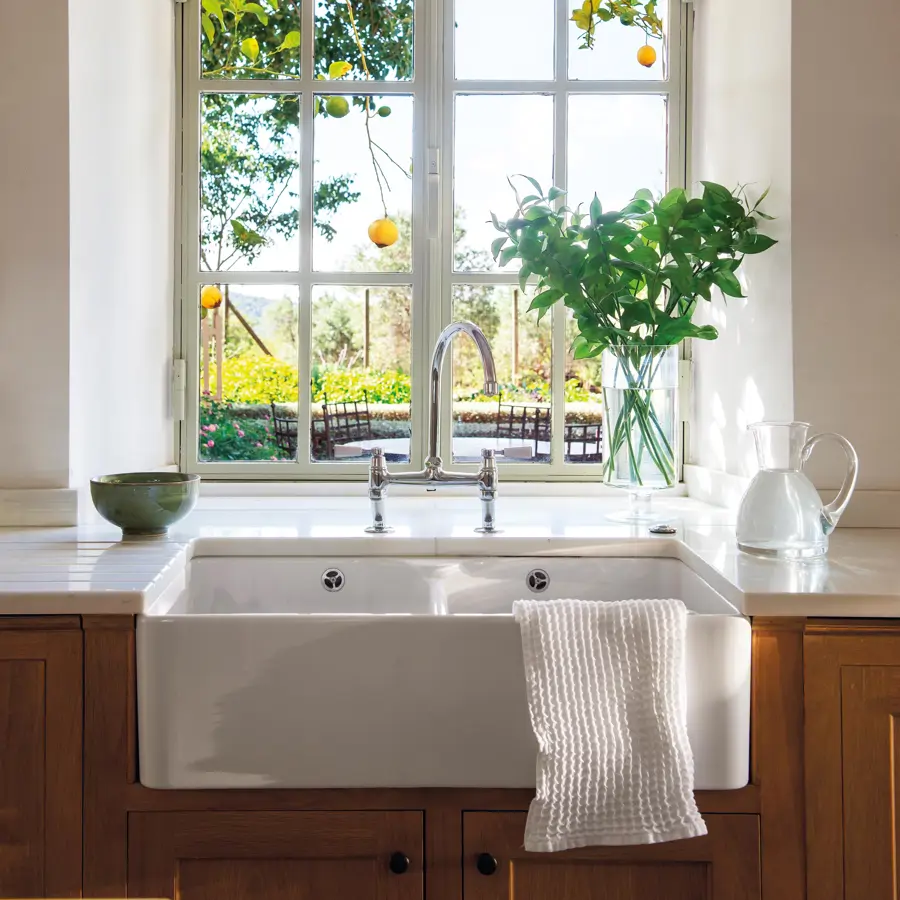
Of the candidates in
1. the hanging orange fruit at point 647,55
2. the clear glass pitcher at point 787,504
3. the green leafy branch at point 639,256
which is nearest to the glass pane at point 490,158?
the hanging orange fruit at point 647,55

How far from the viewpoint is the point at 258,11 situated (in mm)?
2068

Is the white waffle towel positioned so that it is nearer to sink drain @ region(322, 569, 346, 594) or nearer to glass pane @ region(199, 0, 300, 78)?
sink drain @ region(322, 569, 346, 594)

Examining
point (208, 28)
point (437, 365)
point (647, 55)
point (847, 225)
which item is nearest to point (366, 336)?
point (437, 365)

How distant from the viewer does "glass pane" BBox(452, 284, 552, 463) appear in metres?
2.11

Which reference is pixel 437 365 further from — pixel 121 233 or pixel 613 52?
pixel 613 52

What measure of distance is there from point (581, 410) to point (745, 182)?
1.96 feet

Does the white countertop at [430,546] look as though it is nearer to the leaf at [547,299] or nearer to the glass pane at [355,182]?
the leaf at [547,299]

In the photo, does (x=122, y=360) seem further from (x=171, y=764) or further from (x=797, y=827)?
(x=797, y=827)

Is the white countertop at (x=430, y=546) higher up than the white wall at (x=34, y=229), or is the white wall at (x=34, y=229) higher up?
A: the white wall at (x=34, y=229)

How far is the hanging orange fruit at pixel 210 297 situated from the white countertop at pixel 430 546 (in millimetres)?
439

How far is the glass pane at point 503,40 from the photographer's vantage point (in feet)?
6.90

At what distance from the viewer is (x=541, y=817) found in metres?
1.05

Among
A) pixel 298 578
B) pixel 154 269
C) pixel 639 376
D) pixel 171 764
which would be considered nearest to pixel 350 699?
pixel 171 764

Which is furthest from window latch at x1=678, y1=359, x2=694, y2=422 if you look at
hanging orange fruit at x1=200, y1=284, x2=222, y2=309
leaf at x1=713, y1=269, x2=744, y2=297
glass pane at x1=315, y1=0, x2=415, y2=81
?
hanging orange fruit at x1=200, y1=284, x2=222, y2=309
